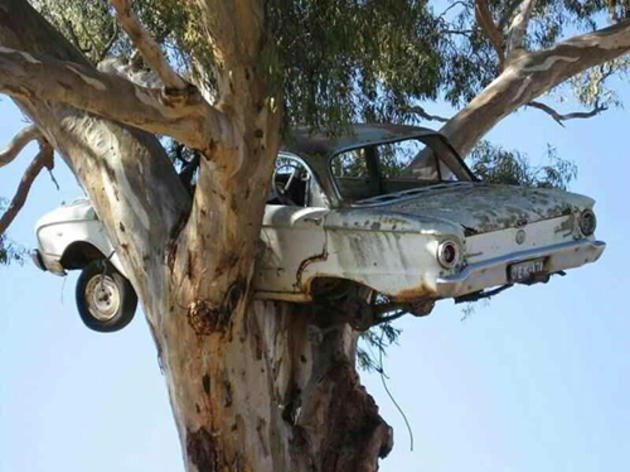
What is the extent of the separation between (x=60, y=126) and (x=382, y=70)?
2.85 m

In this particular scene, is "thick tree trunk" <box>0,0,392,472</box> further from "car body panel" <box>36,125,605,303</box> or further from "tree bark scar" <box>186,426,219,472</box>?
"car body panel" <box>36,125,605,303</box>

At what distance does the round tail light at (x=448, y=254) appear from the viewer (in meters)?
11.3

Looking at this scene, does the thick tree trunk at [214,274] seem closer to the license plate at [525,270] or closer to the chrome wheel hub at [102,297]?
the chrome wheel hub at [102,297]

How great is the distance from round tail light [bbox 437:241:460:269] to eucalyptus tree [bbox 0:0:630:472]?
1.65 metres

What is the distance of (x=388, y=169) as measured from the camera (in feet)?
46.6

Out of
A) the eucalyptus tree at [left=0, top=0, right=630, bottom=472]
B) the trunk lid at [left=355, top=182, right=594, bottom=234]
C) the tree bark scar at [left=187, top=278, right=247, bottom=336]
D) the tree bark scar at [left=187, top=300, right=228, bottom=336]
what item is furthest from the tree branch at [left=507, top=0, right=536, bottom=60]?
the tree bark scar at [left=187, top=300, right=228, bottom=336]

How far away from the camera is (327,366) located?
13875mm

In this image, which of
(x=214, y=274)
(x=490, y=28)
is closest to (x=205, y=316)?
(x=214, y=274)

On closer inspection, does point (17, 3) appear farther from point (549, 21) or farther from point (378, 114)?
point (549, 21)

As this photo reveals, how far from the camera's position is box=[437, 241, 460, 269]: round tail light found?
11.3 metres

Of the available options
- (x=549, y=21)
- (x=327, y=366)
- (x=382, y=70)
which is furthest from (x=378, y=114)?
(x=549, y=21)

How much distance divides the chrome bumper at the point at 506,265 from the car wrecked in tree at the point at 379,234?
0.04 feet

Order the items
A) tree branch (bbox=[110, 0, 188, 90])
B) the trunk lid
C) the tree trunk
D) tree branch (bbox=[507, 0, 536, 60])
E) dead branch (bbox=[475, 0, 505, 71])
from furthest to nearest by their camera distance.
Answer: dead branch (bbox=[475, 0, 505, 71]) < tree branch (bbox=[507, 0, 536, 60]) < the tree trunk < the trunk lid < tree branch (bbox=[110, 0, 188, 90])

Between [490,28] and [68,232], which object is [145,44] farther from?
[490,28]
